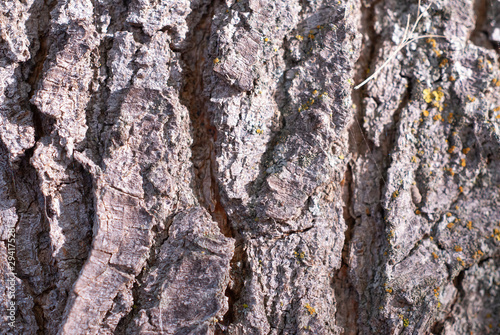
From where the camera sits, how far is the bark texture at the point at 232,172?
1.44 metres

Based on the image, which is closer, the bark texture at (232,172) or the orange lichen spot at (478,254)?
the bark texture at (232,172)

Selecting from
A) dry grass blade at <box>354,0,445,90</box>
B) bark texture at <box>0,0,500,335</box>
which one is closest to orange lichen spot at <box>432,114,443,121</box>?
bark texture at <box>0,0,500,335</box>

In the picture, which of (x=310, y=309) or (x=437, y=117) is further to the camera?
(x=437, y=117)

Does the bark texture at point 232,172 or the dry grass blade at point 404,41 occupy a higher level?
the dry grass blade at point 404,41

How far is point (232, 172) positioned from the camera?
4.96 ft

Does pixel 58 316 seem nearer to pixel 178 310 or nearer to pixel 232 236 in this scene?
pixel 178 310

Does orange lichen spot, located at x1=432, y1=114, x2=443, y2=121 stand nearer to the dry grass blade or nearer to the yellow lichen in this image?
the yellow lichen

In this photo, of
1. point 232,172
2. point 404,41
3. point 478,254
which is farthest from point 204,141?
point 478,254

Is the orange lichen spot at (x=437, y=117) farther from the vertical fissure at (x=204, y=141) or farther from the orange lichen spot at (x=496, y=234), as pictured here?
the vertical fissure at (x=204, y=141)

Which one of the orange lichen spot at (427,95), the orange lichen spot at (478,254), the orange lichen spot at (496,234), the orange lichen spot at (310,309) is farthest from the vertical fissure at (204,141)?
the orange lichen spot at (496,234)

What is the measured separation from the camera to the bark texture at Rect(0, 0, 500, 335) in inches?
56.8

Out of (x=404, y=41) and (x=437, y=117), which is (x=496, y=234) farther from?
(x=404, y=41)

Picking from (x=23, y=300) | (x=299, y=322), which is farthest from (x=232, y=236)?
(x=23, y=300)

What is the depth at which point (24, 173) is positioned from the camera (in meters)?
1.52
